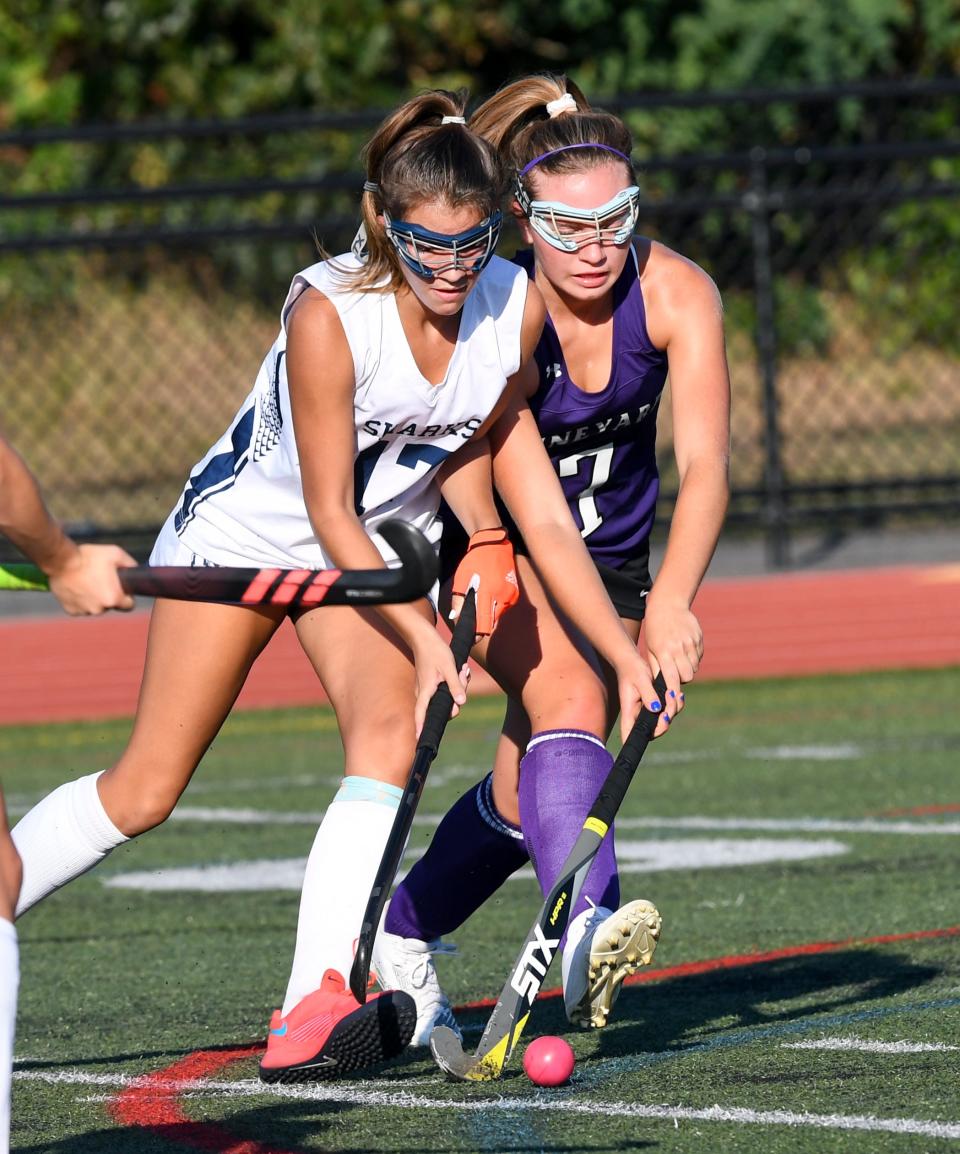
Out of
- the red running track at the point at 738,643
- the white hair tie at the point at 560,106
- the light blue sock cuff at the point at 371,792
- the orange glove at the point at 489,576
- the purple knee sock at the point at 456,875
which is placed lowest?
the red running track at the point at 738,643

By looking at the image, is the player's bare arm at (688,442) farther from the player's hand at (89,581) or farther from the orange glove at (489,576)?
the player's hand at (89,581)

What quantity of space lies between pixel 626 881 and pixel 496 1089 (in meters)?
2.25

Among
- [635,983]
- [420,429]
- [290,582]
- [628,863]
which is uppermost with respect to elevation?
[290,582]

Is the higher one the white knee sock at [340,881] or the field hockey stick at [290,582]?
the field hockey stick at [290,582]

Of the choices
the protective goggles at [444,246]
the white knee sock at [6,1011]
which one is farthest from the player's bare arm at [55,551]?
the protective goggles at [444,246]

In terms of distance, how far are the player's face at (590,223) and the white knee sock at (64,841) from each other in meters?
1.39

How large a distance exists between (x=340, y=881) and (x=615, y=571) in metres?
1.02

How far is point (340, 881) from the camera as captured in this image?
3.71 metres

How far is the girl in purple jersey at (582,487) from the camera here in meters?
3.89

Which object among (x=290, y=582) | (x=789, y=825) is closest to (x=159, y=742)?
(x=290, y=582)

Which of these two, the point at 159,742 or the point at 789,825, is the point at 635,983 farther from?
the point at 789,825

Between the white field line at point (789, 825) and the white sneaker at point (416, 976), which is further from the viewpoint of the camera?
the white field line at point (789, 825)

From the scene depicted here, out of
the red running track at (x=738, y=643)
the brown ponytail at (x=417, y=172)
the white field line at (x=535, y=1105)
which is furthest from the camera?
the red running track at (x=738, y=643)

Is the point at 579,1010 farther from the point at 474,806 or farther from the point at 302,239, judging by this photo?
the point at 302,239
